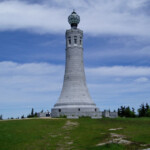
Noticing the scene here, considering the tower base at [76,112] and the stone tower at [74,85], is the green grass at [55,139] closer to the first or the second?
the tower base at [76,112]

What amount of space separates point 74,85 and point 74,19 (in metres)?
18.2

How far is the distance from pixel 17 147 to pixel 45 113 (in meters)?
36.5

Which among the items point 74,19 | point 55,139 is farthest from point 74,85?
point 55,139

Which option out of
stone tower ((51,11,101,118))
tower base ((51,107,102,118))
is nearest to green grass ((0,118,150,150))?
tower base ((51,107,102,118))

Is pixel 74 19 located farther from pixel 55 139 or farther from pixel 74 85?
pixel 55 139

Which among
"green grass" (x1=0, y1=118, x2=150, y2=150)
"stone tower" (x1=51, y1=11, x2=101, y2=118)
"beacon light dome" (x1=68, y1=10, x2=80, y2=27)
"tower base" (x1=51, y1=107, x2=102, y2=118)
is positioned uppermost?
"beacon light dome" (x1=68, y1=10, x2=80, y2=27)

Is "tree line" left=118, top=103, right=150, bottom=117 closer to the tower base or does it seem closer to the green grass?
the tower base

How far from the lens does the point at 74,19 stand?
217ft

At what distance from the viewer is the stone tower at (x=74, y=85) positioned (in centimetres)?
5599

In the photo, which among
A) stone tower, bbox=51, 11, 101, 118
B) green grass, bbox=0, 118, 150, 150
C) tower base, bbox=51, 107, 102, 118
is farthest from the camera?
stone tower, bbox=51, 11, 101, 118

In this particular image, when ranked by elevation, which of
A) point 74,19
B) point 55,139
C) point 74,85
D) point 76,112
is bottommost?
point 55,139

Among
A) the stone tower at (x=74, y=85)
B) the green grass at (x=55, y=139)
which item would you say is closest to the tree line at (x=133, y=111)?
the stone tower at (x=74, y=85)

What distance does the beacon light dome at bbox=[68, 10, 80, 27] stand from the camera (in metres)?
66.0

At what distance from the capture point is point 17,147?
24.3 m
